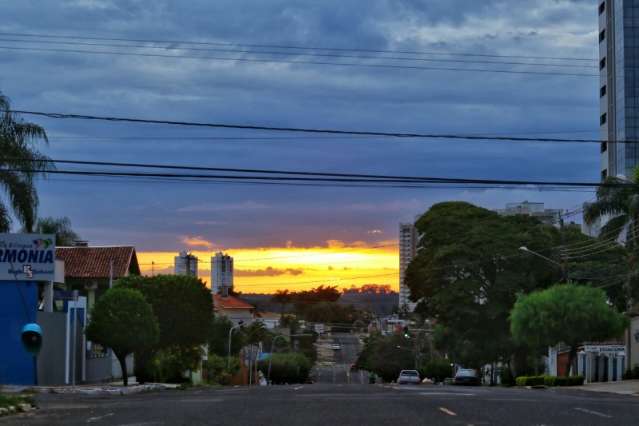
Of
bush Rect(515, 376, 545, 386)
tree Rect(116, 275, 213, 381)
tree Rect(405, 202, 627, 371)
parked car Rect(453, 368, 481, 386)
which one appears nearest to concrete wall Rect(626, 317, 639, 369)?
tree Rect(405, 202, 627, 371)

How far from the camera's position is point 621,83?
111500 millimetres

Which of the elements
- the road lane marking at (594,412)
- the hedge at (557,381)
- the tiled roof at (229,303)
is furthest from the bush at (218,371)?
the tiled roof at (229,303)

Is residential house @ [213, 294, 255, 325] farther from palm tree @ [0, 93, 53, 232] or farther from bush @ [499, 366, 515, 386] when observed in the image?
palm tree @ [0, 93, 53, 232]

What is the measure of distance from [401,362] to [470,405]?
116814 mm

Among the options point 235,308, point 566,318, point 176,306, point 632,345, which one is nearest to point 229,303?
point 235,308

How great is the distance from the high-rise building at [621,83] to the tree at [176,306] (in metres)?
60.8

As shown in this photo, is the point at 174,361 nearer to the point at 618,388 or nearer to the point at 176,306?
the point at 176,306

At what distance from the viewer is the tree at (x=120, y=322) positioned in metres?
46.9

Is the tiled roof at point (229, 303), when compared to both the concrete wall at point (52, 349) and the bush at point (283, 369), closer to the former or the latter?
the bush at point (283, 369)

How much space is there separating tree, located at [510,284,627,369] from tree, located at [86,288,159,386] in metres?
20.3

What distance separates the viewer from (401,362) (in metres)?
136

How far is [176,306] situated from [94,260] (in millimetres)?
13139

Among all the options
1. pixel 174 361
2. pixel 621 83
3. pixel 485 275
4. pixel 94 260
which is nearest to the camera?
pixel 174 361

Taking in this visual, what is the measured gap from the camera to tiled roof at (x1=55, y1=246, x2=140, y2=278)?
68.8m
